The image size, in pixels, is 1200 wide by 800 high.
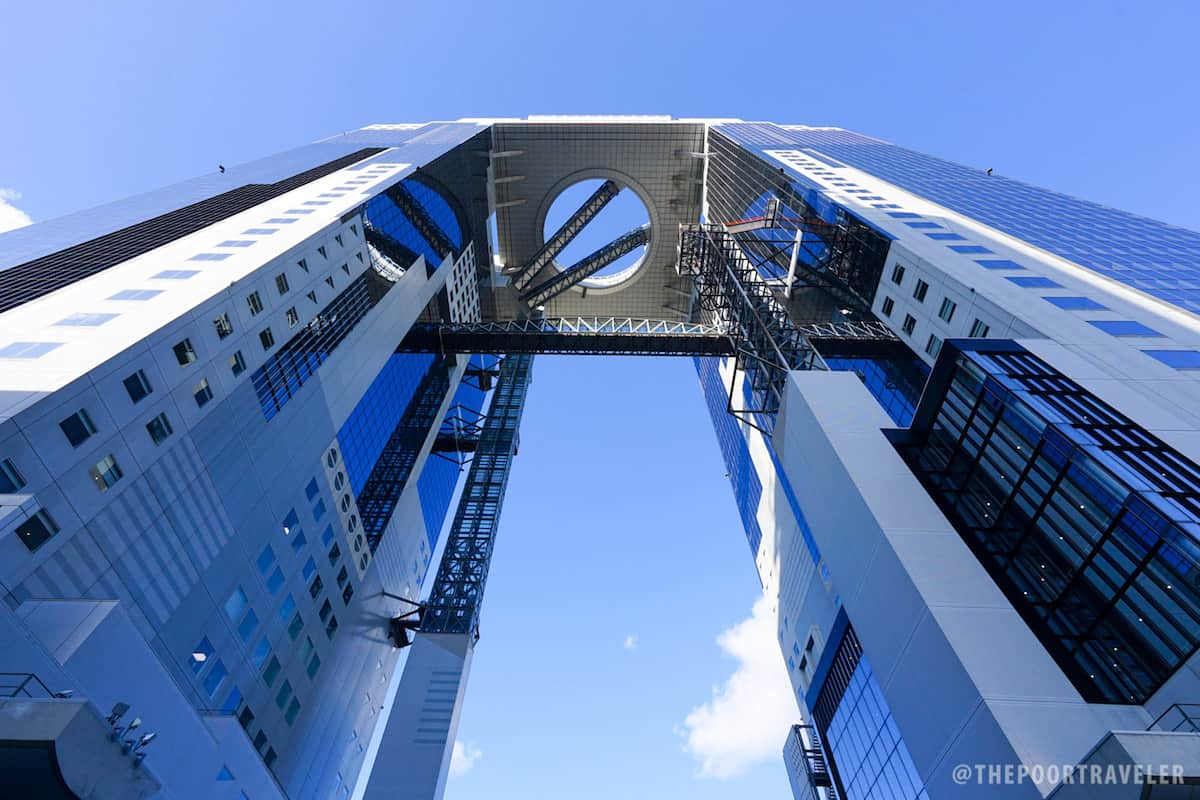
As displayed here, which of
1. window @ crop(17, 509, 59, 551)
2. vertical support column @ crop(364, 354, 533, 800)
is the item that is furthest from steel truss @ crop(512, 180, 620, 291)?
window @ crop(17, 509, 59, 551)

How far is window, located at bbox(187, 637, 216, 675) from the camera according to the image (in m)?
23.7

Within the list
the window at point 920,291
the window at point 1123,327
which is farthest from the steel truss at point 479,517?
the window at point 1123,327

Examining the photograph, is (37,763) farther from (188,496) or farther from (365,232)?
(365,232)

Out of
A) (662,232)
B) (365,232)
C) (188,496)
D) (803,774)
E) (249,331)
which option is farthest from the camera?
(662,232)

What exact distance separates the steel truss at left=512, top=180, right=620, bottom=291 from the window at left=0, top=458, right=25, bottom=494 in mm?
67624

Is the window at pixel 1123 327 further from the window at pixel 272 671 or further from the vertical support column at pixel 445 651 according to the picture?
the window at pixel 272 671

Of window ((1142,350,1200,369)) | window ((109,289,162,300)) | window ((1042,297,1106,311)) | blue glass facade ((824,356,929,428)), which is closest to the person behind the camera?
window ((1142,350,1200,369))

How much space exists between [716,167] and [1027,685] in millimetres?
68090

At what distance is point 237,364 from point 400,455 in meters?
25.2

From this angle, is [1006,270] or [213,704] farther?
[1006,270]

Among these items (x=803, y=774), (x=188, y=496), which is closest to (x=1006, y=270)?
(x=803, y=774)

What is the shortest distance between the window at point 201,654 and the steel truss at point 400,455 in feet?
57.2

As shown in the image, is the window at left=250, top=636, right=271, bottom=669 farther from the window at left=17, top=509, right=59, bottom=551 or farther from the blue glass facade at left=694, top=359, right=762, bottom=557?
the blue glass facade at left=694, top=359, right=762, bottom=557

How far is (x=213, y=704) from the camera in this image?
81.7 ft
